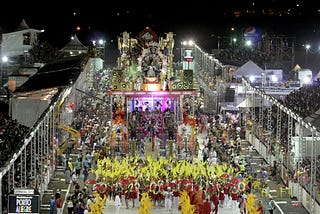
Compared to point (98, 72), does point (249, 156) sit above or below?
below

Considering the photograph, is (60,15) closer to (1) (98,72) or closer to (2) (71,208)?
(1) (98,72)

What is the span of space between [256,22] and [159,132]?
2392 inches

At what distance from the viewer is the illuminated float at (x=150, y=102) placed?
127 ft

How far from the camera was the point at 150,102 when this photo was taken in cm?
4522

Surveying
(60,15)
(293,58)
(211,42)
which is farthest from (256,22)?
(293,58)

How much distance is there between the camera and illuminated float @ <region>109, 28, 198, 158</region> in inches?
1524

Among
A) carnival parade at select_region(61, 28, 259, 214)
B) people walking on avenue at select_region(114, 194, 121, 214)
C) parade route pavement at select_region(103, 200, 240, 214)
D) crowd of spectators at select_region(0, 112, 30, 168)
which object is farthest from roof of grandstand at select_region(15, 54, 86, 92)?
people walking on avenue at select_region(114, 194, 121, 214)

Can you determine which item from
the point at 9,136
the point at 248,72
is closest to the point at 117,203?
the point at 9,136

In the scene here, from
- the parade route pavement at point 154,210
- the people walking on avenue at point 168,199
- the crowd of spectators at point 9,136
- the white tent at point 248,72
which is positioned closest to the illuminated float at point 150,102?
the white tent at point 248,72

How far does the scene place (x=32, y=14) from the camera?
8419 centimetres

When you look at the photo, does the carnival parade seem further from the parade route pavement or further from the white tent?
the white tent

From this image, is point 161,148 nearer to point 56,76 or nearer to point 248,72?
point 56,76

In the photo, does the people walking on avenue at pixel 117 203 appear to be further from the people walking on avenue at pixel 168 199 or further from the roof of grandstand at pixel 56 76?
the roof of grandstand at pixel 56 76

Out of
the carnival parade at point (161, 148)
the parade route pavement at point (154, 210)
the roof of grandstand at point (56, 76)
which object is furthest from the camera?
the roof of grandstand at point (56, 76)
